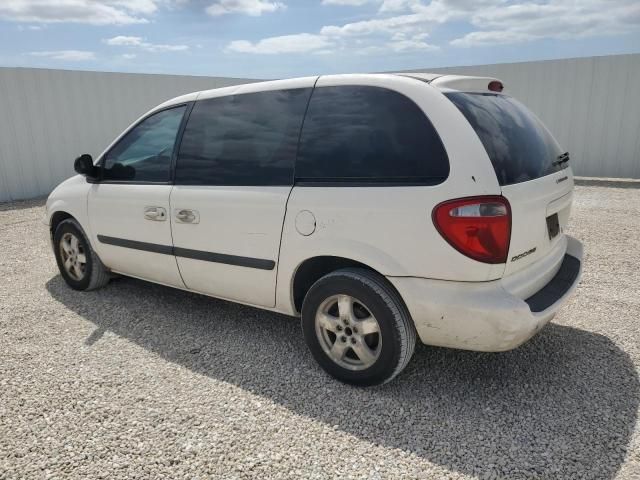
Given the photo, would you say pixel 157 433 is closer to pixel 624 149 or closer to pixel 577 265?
pixel 577 265

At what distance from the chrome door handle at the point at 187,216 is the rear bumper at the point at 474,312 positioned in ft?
4.86

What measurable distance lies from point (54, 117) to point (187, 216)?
9.18 metres

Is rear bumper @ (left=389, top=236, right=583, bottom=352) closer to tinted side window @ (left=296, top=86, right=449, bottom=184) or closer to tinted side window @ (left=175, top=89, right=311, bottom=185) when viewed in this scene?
tinted side window @ (left=296, top=86, right=449, bottom=184)

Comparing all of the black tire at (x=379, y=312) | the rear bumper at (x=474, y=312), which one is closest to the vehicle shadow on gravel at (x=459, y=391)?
the black tire at (x=379, y=312)

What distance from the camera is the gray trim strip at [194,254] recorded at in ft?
9.91

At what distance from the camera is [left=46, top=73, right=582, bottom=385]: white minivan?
235 cm

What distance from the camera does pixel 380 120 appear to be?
2.59 m

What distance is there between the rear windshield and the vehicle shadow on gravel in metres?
1.23

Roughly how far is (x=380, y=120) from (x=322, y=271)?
0.98 m

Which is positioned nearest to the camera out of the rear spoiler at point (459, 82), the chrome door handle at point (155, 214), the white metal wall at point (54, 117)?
the rear spoiler at point (459, 82)

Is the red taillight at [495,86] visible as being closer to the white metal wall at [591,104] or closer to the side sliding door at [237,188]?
the side sliding door at [237,188]

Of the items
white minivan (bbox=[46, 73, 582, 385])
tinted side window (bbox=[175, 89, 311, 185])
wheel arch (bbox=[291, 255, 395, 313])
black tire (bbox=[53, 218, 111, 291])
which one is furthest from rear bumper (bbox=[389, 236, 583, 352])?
black tire (bbox=[53, 218, 111, 291])

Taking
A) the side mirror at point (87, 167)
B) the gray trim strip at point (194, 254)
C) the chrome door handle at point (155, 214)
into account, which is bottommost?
the gray trim strip at point (194, 254)

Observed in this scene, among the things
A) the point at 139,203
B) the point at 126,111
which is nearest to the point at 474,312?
the point at 139,203
